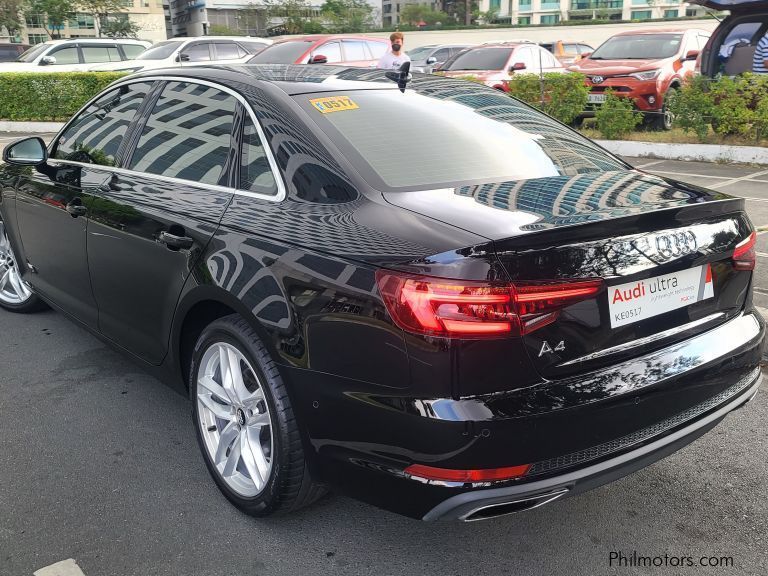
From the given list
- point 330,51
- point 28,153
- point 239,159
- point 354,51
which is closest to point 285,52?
point 330,51

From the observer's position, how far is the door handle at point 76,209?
3666mm

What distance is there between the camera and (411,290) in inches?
83.4

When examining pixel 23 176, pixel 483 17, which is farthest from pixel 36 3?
pixel 23 176

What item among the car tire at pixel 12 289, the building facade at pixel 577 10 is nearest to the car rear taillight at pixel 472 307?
the car tire at pixel 12 289

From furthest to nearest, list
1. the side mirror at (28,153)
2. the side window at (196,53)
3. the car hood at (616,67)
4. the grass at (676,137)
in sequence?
the side window at (196,53) < the car hood at (616,67) < the grass at (676,137) < the side mirror at (28,153)

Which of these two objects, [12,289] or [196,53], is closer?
[12,289]

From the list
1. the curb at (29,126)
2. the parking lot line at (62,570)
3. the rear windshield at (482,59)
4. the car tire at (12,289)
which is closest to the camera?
the parking lot line at (62,570)

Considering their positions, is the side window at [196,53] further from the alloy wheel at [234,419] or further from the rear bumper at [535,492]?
the rear bumper at [535,492]

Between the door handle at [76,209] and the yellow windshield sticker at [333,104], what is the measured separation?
141 centimetres

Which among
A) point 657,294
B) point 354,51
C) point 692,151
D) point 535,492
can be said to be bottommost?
point 692,151

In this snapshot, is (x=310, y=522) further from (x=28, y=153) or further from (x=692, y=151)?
(x=692, y=151)

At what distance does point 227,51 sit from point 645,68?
34.2 feet

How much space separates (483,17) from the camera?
308 feet

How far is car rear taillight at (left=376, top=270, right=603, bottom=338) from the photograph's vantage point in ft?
6.82
